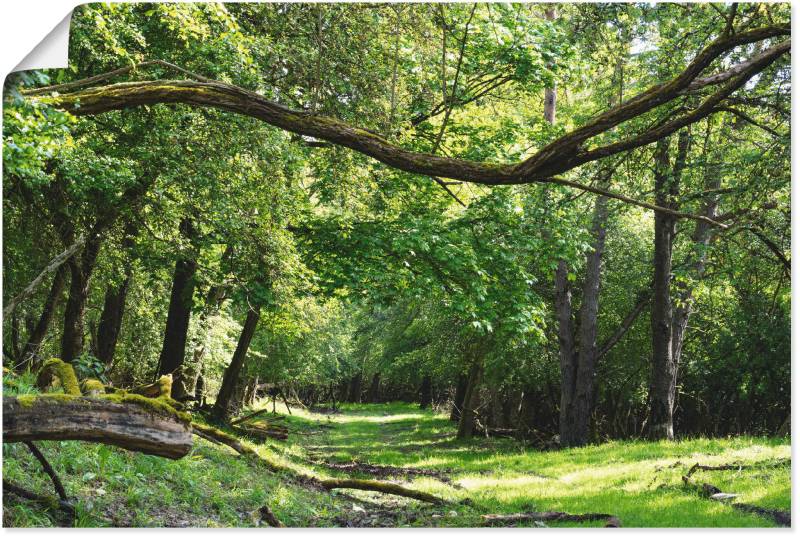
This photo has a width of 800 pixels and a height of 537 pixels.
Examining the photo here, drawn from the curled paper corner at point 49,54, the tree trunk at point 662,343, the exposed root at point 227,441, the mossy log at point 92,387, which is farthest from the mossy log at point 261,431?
the curled paper corner at point 49,54

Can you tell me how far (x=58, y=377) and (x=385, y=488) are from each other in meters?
3.77

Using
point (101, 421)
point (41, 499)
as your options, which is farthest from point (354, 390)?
point (101, 421)

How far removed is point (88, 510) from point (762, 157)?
21.1 feet

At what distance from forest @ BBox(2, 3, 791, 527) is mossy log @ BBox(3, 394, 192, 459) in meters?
0.01

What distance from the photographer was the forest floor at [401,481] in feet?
17.8

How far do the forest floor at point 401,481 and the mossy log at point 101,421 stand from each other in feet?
3.28

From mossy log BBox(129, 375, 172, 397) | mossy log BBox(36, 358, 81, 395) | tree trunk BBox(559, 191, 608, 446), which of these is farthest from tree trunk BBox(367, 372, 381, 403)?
mossy log BBox(129, 375, 172, 397)

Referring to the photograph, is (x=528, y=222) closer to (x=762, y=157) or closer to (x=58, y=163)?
(x=762, y=157)

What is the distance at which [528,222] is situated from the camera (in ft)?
39.3

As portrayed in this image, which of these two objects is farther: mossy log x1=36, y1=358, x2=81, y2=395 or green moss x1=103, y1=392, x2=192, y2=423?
mossy log x1=36, y1=358, x2=81, y2=395

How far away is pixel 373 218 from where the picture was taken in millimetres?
11625

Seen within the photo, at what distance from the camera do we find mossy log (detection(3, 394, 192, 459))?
403 centimetres

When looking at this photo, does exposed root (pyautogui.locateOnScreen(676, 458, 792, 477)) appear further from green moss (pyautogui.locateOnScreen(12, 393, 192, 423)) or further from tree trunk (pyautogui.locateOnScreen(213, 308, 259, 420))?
tree trunk (pyautogui.locateOnScreen(213, 308, 259, 420))

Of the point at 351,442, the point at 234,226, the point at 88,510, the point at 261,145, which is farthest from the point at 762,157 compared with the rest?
the point at 351,442
